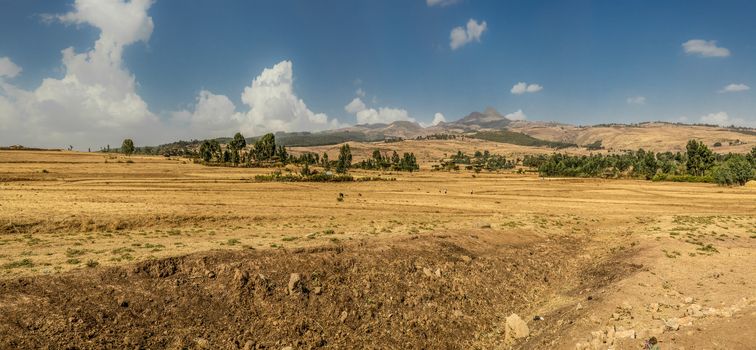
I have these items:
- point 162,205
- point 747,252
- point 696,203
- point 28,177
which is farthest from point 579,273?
point 28,177

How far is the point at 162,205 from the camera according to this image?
52.9 metres

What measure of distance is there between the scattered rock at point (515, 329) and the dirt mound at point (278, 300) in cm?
107

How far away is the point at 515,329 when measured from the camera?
1948 centimetres

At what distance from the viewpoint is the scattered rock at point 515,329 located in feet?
63.1

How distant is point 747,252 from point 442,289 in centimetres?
Answer: 2658

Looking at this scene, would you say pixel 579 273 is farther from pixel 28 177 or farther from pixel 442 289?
pixel 28 177

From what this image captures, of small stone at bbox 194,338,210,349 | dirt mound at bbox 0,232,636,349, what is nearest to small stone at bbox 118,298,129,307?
dirt mound at bbox 0,232,636,349

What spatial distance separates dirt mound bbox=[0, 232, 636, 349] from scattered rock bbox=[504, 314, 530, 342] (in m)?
1.07

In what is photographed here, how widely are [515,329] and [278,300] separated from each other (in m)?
11.9

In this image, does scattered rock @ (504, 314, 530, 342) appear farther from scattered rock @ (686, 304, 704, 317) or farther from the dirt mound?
scattered rock @ (686, 304, 704, 317)

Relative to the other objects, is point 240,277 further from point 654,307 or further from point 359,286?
point 654,307

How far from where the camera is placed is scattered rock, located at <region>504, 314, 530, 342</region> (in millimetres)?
19234

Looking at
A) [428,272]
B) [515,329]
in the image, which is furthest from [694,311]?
[428,272]

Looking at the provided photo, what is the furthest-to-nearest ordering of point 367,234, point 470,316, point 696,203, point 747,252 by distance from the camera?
point 696,203 → point 367,234 → point 747,252 → point 470,316
